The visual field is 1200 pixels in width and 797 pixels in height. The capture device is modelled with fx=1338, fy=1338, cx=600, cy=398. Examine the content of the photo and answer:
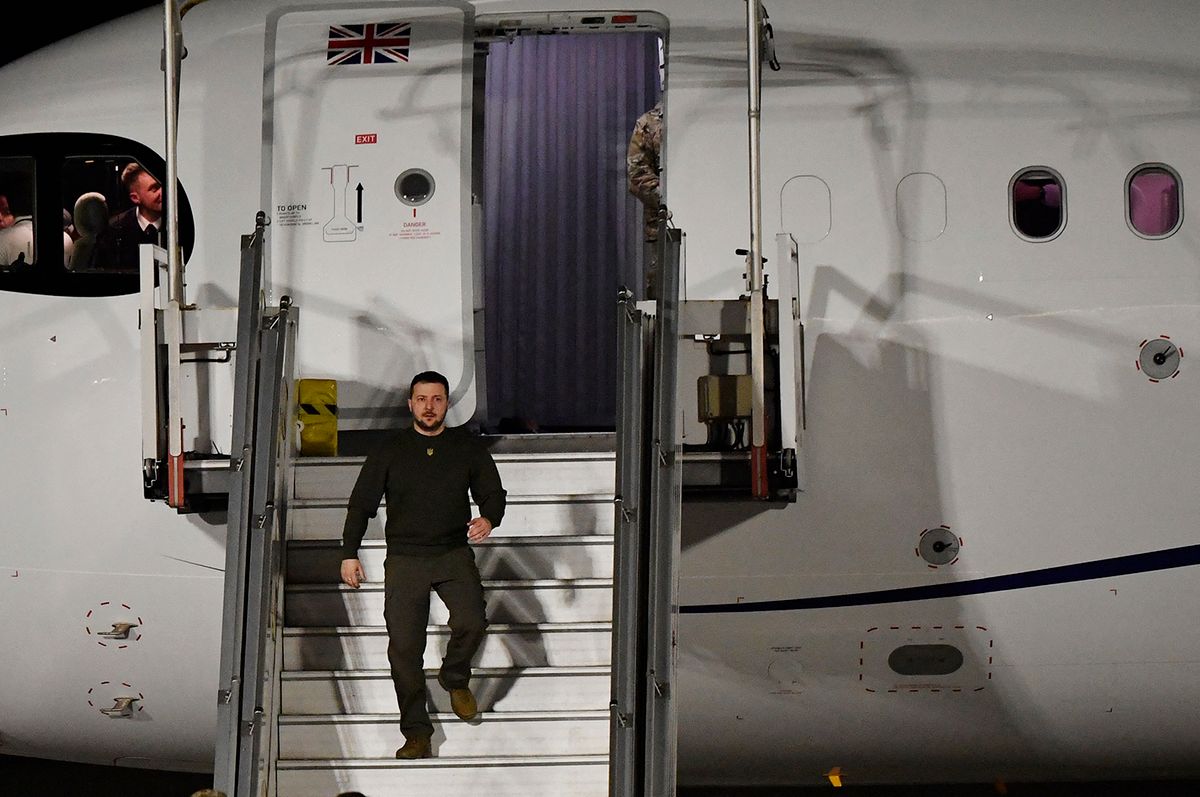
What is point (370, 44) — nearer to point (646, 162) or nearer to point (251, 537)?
point (646, 162)

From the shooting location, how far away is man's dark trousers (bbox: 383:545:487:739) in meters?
5.53

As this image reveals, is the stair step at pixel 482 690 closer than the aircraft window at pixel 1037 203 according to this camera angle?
Yes

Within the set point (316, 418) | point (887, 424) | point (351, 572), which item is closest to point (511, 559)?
point (351, 572)

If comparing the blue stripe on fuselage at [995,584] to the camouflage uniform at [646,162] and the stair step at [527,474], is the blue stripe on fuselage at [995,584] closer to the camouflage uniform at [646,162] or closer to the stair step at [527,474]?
the stair step at [527,474]

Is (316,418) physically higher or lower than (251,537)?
higher

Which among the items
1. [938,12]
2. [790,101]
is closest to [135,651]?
[790,101]

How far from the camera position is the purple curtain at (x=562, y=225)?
29.2 feet

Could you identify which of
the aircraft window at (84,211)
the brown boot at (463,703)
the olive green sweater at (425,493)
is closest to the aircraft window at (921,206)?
the olive green sweater at (425,493)

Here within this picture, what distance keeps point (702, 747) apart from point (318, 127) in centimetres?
378

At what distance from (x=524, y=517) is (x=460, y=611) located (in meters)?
0.87

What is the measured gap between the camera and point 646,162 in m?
8.06

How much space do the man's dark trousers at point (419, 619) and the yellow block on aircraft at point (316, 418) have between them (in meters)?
1.14

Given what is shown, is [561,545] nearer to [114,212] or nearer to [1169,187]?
[114,212]

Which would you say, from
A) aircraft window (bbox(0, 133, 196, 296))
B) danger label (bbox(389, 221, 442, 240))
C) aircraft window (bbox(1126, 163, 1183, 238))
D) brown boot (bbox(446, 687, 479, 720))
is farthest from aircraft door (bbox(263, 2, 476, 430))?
aircraft window (bbox(1126, 163, 1183, 238))
